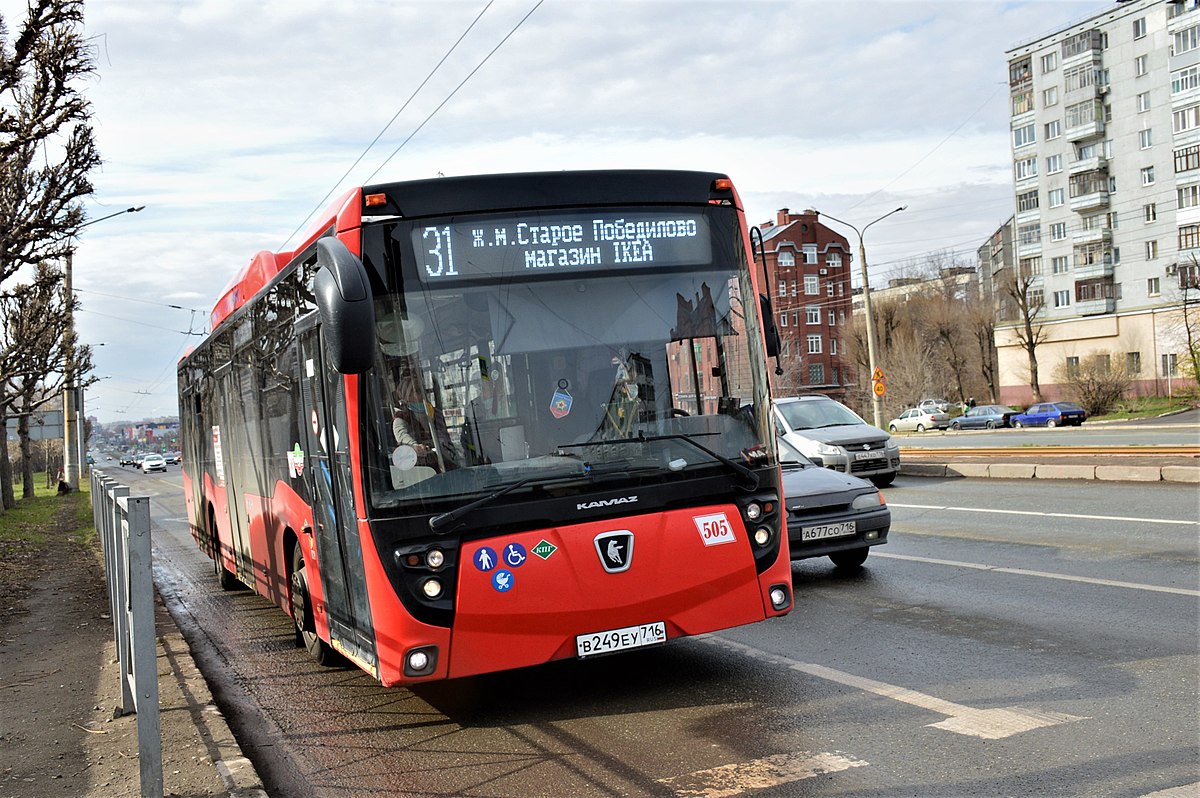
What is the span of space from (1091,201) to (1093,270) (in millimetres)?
4877

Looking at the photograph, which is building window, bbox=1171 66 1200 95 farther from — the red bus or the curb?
the red bus

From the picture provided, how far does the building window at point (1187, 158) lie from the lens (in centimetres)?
7006

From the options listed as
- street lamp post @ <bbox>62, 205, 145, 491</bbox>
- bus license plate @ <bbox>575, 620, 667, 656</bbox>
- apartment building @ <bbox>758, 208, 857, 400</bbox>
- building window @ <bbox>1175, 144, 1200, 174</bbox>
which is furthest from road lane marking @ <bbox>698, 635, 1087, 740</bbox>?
apartment building @ <bbox>758, 208, 857, 400</bbox>

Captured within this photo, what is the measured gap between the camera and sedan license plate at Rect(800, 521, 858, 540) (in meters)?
10.7

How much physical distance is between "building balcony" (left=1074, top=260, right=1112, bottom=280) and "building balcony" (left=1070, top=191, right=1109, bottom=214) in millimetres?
3968

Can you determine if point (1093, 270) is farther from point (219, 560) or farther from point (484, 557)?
point (484, 557)

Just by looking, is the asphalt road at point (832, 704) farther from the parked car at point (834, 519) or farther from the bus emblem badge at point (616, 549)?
the bus emblem badge at point (616, 549)

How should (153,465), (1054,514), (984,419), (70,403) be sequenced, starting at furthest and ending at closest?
(153,465), (984,419), (70,403), (1054,514)

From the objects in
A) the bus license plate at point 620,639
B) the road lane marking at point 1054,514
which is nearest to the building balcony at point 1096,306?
the road lane marking at point 1054,514

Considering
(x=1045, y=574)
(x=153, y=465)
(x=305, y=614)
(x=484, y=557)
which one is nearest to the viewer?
(x=484, y=557)

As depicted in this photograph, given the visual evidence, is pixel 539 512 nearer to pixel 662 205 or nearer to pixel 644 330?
pixel 644 330

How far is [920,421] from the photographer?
63.2 m

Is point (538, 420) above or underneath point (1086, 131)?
underneath

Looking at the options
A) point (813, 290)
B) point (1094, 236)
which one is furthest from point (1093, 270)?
point (813, 290)
